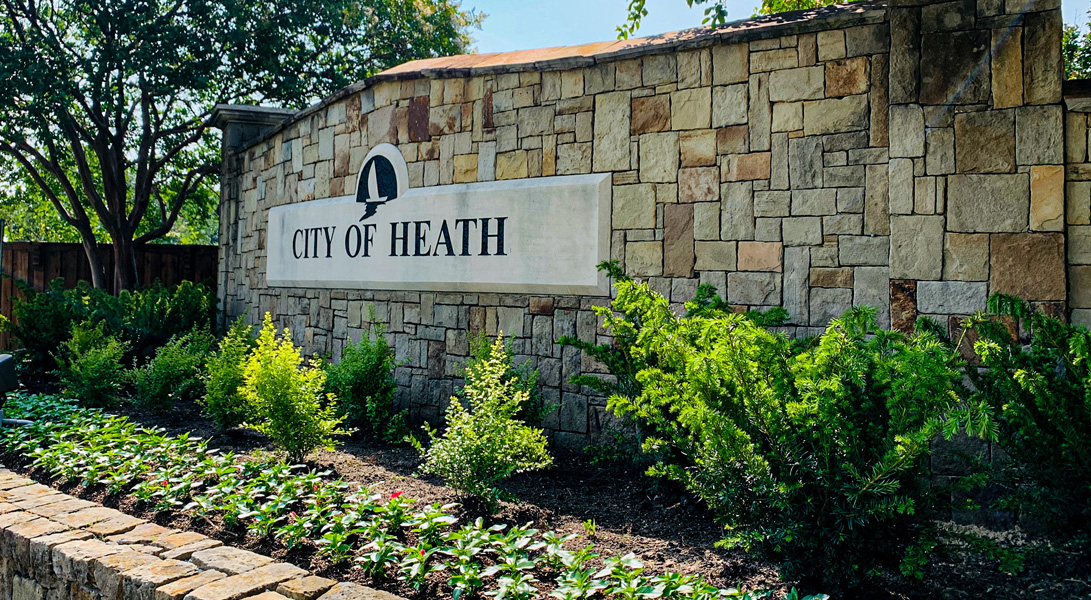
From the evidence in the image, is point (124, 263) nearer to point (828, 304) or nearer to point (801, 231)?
point (801, 231)

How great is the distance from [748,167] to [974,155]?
1185 mm

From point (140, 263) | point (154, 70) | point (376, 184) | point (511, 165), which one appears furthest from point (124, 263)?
point (511, 165)

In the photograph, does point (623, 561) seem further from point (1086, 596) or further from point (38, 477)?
point (38, 477)

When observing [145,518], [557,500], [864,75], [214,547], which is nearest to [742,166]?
[864,75]

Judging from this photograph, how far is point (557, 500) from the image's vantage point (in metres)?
4.22

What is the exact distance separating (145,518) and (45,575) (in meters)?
0.48

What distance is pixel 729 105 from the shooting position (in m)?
4.88

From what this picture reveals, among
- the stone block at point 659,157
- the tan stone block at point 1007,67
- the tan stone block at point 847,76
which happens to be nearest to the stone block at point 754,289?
the stone block at point 659,157

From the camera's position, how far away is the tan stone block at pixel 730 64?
4824 mm

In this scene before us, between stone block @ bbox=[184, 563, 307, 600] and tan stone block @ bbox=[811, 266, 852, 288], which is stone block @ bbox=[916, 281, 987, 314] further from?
stone block @ bbox=[184, 563, 307, 600]

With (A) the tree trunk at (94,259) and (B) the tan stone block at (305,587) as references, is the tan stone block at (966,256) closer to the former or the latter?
(B) the tan stone block at (305,587)

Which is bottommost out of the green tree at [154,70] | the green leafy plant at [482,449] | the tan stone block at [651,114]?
the green leafy plant at [482,449]

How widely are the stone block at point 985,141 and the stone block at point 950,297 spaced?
1.92 feet

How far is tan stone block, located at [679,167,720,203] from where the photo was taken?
4.92 m
